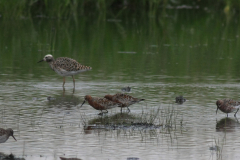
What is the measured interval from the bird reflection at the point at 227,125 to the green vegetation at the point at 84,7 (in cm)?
1960

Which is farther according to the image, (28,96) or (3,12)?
(3,12)

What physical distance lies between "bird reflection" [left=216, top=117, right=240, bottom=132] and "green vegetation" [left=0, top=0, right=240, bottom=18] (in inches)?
772

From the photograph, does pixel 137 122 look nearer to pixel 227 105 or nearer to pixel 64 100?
pixel 227 105

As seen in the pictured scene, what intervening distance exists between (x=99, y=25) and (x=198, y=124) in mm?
21903

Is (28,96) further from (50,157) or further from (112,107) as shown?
(50,157)

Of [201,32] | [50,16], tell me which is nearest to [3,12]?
[50,16]

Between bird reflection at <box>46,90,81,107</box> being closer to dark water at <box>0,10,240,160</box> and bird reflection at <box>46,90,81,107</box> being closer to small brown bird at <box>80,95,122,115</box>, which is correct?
dark water at <box>0,10,240,160</box>

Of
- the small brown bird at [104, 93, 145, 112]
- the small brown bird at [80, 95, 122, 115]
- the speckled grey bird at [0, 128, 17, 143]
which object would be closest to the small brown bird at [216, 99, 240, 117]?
the small brown bird at [104, 93, 145, 112]

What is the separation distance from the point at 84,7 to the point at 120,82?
23.7 m

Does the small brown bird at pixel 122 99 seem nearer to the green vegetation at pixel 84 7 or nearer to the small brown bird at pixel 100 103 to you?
the small brown bird at pixel 100 103

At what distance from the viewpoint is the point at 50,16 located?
113ft

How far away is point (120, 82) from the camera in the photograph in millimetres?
17109

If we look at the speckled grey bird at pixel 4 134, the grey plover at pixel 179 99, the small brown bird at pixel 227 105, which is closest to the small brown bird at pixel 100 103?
the grey plover at pixel 179 99

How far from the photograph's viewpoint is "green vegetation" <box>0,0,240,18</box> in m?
32.4
